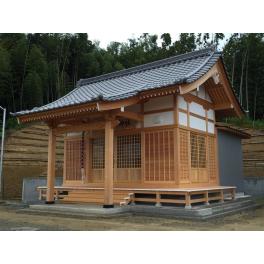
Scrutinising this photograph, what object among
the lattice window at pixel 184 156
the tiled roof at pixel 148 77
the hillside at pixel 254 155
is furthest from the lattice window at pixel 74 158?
→ the hillside at pixel 254 155

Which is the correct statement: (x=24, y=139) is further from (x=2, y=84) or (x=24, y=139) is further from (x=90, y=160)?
(x=90, y=160)

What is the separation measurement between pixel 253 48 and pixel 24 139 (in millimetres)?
19786

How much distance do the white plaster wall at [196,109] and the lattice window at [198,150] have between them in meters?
0.89

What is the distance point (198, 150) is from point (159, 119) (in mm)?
2131

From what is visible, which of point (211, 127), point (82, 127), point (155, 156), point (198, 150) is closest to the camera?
point (82, 127)

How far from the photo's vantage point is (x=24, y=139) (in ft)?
70.5

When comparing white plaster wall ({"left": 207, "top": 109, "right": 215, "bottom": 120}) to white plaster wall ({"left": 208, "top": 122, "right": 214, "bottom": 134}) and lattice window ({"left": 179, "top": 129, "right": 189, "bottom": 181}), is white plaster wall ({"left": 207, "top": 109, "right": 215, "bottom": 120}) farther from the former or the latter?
lattice window ({"left": 179, "top": 129, "right": 189, "bottom": 181})

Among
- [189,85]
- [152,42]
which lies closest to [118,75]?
[189,85]

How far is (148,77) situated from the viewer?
45.3 feet

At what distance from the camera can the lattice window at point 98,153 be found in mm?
12750

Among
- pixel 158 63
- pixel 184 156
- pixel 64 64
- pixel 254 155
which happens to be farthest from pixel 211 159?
pixel 64 64

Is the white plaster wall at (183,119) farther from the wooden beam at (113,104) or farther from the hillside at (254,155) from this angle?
the hillside at (254,155)


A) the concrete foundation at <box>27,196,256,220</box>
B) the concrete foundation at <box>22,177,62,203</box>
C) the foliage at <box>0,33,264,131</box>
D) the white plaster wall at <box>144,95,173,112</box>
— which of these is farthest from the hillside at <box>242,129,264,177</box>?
the concrete foundation at <box>22,177,62,203</box>

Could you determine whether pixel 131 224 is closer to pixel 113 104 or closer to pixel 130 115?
pixel 113 104
